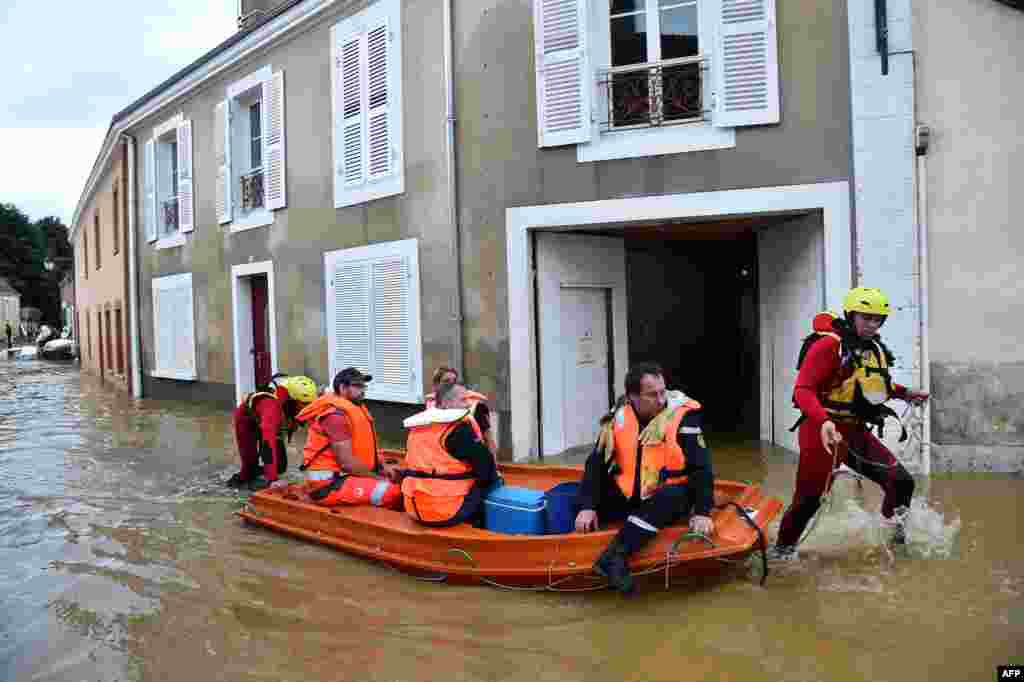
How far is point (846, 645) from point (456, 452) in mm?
2476

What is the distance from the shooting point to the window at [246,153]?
12.6 meters

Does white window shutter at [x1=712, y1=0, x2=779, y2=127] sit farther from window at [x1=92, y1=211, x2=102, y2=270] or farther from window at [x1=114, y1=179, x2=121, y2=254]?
window at [x1=92, y1=211, x2=102, y2=270]

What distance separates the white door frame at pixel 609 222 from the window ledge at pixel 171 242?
9.04 meters

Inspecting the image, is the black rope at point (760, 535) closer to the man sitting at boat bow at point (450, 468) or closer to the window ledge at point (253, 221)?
the man sitting at boat bow at point (450, 468)

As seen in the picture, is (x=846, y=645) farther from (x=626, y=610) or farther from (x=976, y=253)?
(x=976, y=253)

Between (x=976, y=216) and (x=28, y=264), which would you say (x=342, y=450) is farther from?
(x=28, y=264)

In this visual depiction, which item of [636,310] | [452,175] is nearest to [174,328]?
[452,175]

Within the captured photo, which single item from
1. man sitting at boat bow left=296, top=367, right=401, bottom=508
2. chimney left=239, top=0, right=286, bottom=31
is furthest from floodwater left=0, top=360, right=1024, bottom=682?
chimney left=239, top=0, right=286, bottom=31

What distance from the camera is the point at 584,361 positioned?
Answer: 933 centimetres

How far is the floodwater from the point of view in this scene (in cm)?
410

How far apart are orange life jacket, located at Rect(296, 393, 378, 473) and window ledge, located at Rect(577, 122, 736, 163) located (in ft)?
11.5

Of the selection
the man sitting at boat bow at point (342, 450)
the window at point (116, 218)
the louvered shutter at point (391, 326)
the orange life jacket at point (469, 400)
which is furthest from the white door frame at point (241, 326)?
the orange life jacket at point (469, 400)

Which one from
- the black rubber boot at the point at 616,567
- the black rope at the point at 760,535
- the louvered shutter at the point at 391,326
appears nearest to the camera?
the black rubber boot at the point at 616,567

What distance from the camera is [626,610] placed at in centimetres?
474
